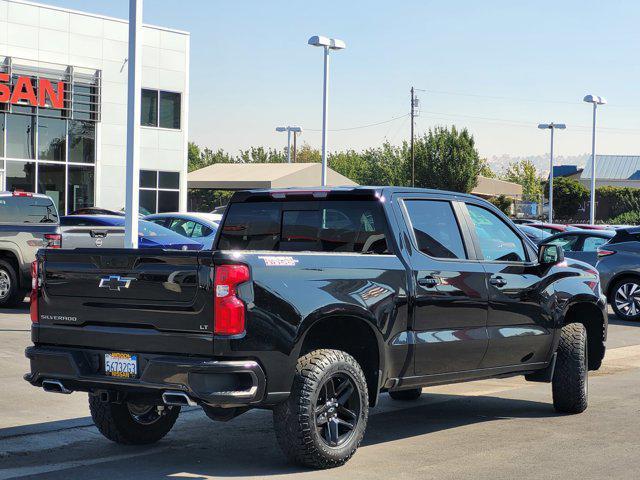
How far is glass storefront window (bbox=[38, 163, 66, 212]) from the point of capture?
123 ft

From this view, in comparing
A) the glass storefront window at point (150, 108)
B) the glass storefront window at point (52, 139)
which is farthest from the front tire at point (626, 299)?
the glass storefront window at point (150, 108)

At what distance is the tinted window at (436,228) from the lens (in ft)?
26.3

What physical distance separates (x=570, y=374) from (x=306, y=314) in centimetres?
341

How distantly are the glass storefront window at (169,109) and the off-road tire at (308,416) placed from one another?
1394 inches

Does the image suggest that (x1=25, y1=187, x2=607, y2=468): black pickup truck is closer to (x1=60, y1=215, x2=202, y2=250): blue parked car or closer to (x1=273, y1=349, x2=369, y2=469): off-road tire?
(x1=273, y1=349, x2=369, y2=469): off-road tire

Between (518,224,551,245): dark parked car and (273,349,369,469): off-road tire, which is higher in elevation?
(518,224,551,245): dark parked car

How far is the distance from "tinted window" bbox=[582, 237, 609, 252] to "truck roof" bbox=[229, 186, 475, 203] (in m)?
13.1

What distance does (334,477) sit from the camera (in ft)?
22.3

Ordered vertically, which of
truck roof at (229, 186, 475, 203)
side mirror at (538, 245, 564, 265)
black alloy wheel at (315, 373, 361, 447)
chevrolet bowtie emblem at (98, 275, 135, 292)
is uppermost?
truck roof at (229, 186, 475, 203)

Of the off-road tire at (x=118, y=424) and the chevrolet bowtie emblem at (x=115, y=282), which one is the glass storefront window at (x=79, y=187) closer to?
the off-road tire at (x=118, y=424)

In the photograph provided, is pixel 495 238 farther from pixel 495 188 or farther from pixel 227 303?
pixel 495 188

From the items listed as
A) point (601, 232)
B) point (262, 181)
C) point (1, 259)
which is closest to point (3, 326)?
point (1, 259)

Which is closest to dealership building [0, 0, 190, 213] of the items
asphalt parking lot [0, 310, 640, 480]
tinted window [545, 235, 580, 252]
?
tinted window [545, 235, 580, 252]

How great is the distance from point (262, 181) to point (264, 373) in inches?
2160
